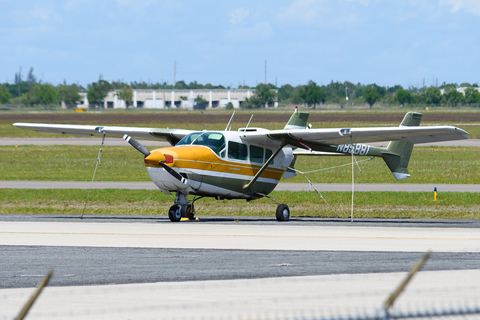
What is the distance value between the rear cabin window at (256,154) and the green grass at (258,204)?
226 centimetres

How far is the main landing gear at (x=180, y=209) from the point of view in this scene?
17656 millimetres

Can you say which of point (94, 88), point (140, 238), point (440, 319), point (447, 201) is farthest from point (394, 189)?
point (94, 88)

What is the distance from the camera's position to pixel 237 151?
731 inches

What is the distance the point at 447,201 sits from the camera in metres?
22.0

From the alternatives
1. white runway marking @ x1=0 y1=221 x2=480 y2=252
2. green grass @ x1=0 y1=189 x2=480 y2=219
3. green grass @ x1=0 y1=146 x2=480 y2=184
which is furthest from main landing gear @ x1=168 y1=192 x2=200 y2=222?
green grass @ x1=0 y1=146 x2=480 y2=184

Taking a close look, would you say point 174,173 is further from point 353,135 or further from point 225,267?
point 225,267

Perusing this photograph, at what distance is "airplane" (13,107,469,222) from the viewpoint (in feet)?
54.5

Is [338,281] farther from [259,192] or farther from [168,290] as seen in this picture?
[259,192]

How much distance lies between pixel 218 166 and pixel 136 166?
764 inches

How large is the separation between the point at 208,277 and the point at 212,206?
12.8 meters

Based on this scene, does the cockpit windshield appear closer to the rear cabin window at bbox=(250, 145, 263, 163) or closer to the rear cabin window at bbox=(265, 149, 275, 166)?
the rear cabin window at bbox=(250, 145, 263, 163)

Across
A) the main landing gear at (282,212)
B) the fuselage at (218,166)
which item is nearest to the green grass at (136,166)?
the fuselage at (218,166)

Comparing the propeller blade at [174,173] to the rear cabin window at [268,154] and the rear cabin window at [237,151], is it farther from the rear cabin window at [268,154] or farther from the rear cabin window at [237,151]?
the rear cabin window at [268,154]

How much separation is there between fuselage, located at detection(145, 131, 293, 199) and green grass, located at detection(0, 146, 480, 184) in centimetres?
1087
